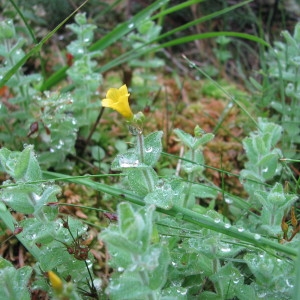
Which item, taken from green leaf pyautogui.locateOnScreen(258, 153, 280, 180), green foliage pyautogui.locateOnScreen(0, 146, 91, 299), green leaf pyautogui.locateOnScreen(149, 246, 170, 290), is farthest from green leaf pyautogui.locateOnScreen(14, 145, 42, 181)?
green leaf pyautogui.locateOnScreen(258, 153, 280, 180)

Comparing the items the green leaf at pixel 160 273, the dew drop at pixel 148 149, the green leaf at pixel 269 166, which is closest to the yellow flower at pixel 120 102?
the dew drop at pixel 148 149

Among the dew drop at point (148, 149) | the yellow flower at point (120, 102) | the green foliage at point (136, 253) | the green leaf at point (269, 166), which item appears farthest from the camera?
the green leaf at point (269, 166)

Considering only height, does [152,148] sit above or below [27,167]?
below

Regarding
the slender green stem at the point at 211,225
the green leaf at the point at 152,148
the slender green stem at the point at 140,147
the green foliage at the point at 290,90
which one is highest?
the slender green stem at the point at 140,147

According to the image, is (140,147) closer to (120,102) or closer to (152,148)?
(152,148)

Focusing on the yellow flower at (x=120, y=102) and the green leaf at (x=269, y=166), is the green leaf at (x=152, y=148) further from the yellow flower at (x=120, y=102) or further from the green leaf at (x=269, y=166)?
the green leaf at (x=269, y=166)

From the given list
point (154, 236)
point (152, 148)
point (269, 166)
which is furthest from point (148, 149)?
point (269, 166)

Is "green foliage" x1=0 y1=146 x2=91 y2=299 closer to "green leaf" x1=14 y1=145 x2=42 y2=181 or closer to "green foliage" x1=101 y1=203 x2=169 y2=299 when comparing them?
"green leaf" x1=14 y1=145 x2=42 y2=181

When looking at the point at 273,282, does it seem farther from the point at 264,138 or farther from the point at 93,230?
the point at 93,230

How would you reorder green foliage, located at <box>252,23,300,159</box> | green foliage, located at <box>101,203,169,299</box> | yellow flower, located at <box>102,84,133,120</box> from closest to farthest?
green foliage, located at <box>101,203,169,299</box>, yellow flower, located at <box>102,84,133,120</box>, green foliage, located at <box>252,23,300,159</box>

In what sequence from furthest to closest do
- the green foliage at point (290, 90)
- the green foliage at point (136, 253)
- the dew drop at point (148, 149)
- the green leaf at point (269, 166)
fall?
the green foliage at point (290, 90) < the green leaf at point (269, 166) < the dew drop at point (148, 149) < the green foliage at point (136, 253)
